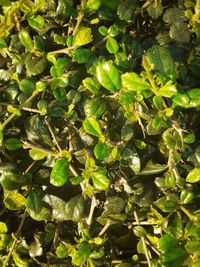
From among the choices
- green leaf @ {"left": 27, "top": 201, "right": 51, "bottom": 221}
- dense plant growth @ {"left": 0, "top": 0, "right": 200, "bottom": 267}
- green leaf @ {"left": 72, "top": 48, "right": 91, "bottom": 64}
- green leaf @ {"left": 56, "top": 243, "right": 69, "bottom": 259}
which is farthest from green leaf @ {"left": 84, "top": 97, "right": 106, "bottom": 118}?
green leaf @ {"left": 56, "top": 243, "right": 69, "bottom": 259}

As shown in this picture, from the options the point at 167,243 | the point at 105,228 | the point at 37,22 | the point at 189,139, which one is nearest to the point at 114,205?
the point at 105,228

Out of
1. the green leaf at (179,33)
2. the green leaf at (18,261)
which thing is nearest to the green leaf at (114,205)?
the green leaf at (18,261)

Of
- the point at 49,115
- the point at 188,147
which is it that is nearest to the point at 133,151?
the point at 188,147

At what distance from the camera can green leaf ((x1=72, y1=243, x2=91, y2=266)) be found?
4.05 feet

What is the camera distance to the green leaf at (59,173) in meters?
1.17

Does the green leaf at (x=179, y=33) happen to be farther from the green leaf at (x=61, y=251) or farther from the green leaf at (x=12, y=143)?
the green leaf at (x=61, y=251)

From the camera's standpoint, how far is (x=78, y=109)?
1.30 m

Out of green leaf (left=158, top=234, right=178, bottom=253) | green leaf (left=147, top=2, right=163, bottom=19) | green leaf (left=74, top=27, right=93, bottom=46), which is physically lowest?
green leaf (left=158, top=234, right=178, bottom=253)

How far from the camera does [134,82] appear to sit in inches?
44.4

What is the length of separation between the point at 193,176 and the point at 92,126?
0.33 m

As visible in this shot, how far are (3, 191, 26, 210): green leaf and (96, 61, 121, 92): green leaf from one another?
45 cm

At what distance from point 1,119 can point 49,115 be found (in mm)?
165

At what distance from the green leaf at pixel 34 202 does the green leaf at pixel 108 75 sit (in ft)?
1.35

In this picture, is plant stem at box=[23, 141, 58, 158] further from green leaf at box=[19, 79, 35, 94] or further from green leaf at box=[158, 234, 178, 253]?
green leaf at box=[158, 234, 178, 253]
